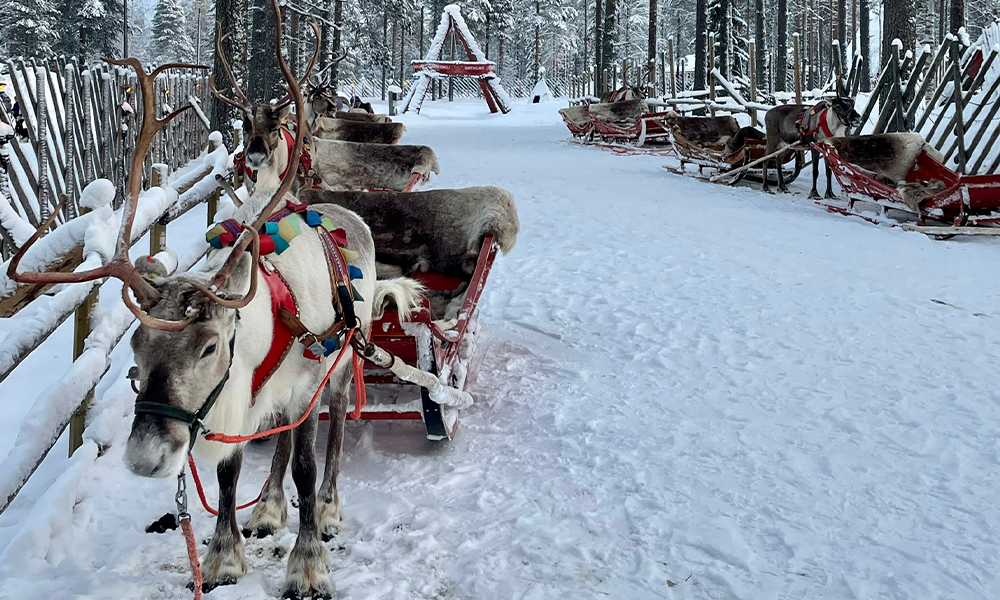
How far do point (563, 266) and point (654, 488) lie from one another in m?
4.32

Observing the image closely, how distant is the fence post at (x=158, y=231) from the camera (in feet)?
15.2

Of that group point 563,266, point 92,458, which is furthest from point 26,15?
point 92,458

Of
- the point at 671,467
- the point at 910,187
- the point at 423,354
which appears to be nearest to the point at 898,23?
the point at 910,187

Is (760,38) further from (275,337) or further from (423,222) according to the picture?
(275,337)

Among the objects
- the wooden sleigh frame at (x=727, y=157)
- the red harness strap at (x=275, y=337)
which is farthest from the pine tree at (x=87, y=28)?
the red harness strap at (x=275, y=337)

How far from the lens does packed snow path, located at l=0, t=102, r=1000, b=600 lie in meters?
2.85

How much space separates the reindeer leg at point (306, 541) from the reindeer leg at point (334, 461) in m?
0.24

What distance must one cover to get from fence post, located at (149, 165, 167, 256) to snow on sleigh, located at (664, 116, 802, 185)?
31.4ft

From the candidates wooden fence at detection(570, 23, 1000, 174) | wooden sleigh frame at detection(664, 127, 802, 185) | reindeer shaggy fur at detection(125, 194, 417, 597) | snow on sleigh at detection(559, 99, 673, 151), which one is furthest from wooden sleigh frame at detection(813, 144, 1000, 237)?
snow on sleigh at detection(559, 99, 673, 151)

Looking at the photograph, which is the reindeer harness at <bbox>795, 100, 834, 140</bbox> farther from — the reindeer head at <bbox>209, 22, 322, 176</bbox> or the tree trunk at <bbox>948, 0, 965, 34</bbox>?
the reindeer head at <bbox>209, 22, 322, 176</bbox>

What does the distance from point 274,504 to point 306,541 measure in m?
0.42

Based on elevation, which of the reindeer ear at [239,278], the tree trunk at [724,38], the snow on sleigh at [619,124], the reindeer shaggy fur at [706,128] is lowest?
the reindeer ear at [239,278]

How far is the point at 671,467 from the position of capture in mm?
3693

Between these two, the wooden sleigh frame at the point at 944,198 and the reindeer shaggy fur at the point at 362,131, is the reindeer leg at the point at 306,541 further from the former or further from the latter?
the reindeer shaggy fur at the point at 362,131
